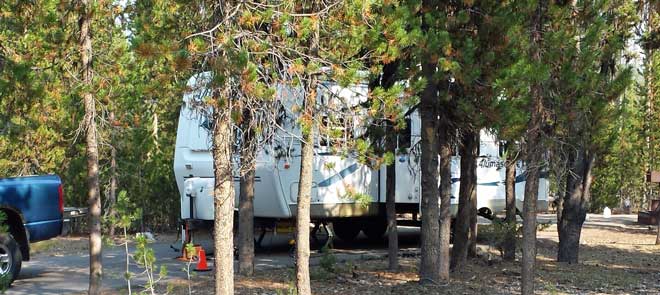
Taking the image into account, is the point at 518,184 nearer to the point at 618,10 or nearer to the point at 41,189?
the point at 618,10

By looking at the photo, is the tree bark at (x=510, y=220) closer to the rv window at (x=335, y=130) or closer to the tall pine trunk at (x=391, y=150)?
the tall pine trunk at (x=391, y=150)

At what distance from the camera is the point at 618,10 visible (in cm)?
1160

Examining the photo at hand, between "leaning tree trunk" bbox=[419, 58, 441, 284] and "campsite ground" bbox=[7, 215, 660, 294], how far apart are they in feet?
0.90

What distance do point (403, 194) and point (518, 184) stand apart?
283 centimetres

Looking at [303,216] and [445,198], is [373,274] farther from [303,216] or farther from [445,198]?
[303,216]

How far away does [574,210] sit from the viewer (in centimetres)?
1227

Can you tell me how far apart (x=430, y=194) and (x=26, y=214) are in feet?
18.8

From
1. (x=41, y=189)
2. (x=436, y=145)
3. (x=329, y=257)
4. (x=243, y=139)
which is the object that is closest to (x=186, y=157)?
(x=41, y=189)

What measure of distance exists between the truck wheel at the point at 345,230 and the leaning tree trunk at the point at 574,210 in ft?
17.3

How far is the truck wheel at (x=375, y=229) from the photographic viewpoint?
52.6 ft

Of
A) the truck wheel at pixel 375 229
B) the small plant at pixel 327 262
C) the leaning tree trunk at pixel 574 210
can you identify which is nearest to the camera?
the small plant at pixel 327 262

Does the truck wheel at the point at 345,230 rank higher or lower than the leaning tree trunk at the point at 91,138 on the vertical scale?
lower

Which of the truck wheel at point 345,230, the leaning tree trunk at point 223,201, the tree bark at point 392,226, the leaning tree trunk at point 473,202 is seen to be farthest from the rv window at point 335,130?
the truck wheel at point 345,230

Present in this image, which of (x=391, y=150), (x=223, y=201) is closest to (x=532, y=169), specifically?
(x=391, y=150)
